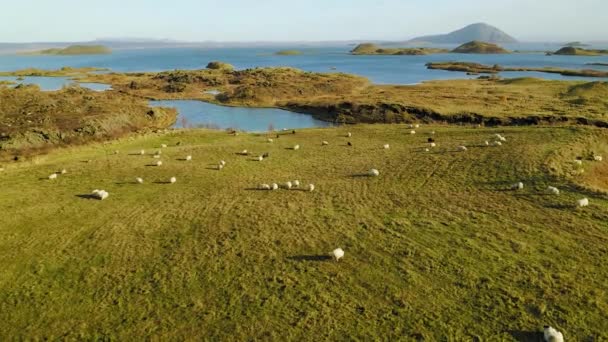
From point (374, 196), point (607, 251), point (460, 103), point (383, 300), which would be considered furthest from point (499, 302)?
point (460, 103)

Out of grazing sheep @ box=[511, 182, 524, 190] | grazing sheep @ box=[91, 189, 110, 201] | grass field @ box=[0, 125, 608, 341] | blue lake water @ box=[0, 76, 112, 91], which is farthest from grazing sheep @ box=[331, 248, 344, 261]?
blue lake water @ box=[0, 76, 112, 91]

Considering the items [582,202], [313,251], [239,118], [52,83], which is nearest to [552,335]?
[313,251]

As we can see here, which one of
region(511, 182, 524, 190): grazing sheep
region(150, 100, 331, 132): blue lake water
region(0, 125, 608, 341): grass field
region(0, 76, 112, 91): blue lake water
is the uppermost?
region(0, 76, 112, 91): blue lake water

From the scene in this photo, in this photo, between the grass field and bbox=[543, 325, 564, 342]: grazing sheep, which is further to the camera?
the grass field

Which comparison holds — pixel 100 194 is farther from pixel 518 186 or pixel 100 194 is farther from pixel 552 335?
pixel 518 186

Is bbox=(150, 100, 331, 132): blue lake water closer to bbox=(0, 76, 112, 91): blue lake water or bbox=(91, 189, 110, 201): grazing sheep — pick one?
bbox=(91, 189, 110, 201): grazing sheep

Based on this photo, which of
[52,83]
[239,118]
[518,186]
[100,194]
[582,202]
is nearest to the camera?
[582,202]

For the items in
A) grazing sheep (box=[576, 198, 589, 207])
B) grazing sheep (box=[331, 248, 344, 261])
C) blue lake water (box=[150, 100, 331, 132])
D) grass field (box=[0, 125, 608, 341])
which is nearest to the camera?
grass field (box=[0, 125, 608, 341])

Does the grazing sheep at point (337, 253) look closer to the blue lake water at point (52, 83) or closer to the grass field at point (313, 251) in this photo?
the grass field at point (313, 251)
